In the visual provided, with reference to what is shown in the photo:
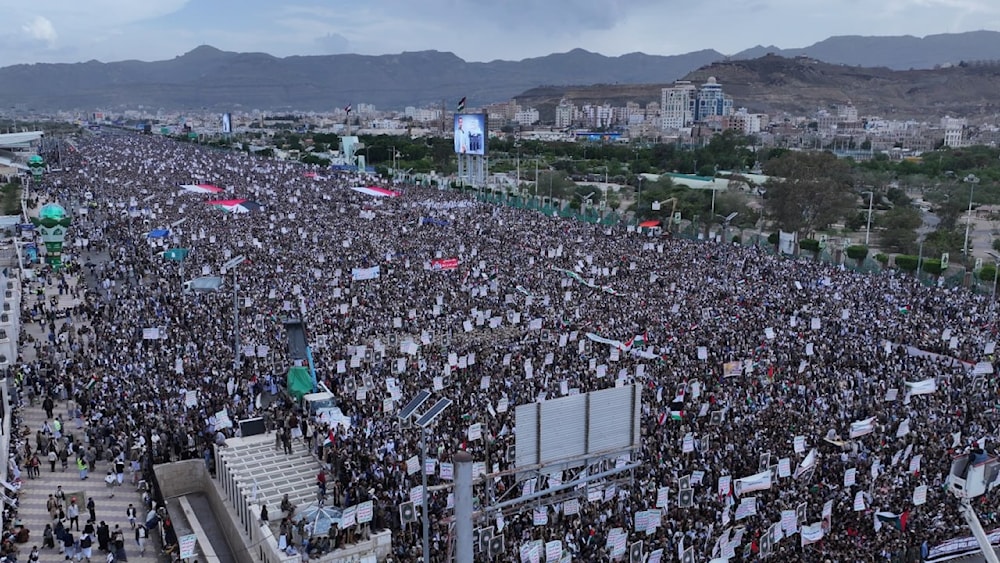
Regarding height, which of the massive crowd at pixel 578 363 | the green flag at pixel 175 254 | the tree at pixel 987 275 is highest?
the green flag at pixel 175 254

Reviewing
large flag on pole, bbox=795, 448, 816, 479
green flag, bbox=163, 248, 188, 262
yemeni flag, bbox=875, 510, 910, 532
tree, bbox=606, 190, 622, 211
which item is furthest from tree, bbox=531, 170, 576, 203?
yemeni flag, bbox=875, 510, 910, 532

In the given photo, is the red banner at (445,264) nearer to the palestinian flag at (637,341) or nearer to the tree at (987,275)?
the palestinian flag at (637,341)

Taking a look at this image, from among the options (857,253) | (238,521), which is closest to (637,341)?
(238,521)

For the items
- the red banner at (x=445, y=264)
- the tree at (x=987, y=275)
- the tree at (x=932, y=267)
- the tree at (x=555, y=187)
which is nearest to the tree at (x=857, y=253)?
the tree at (x=932, y=267)

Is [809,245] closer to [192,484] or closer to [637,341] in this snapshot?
[637,341]

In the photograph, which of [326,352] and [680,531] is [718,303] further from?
[680,531]

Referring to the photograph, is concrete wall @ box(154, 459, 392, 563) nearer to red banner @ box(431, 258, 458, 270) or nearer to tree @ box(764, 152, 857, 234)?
red banner @ box(431, 258, 458, 270)
